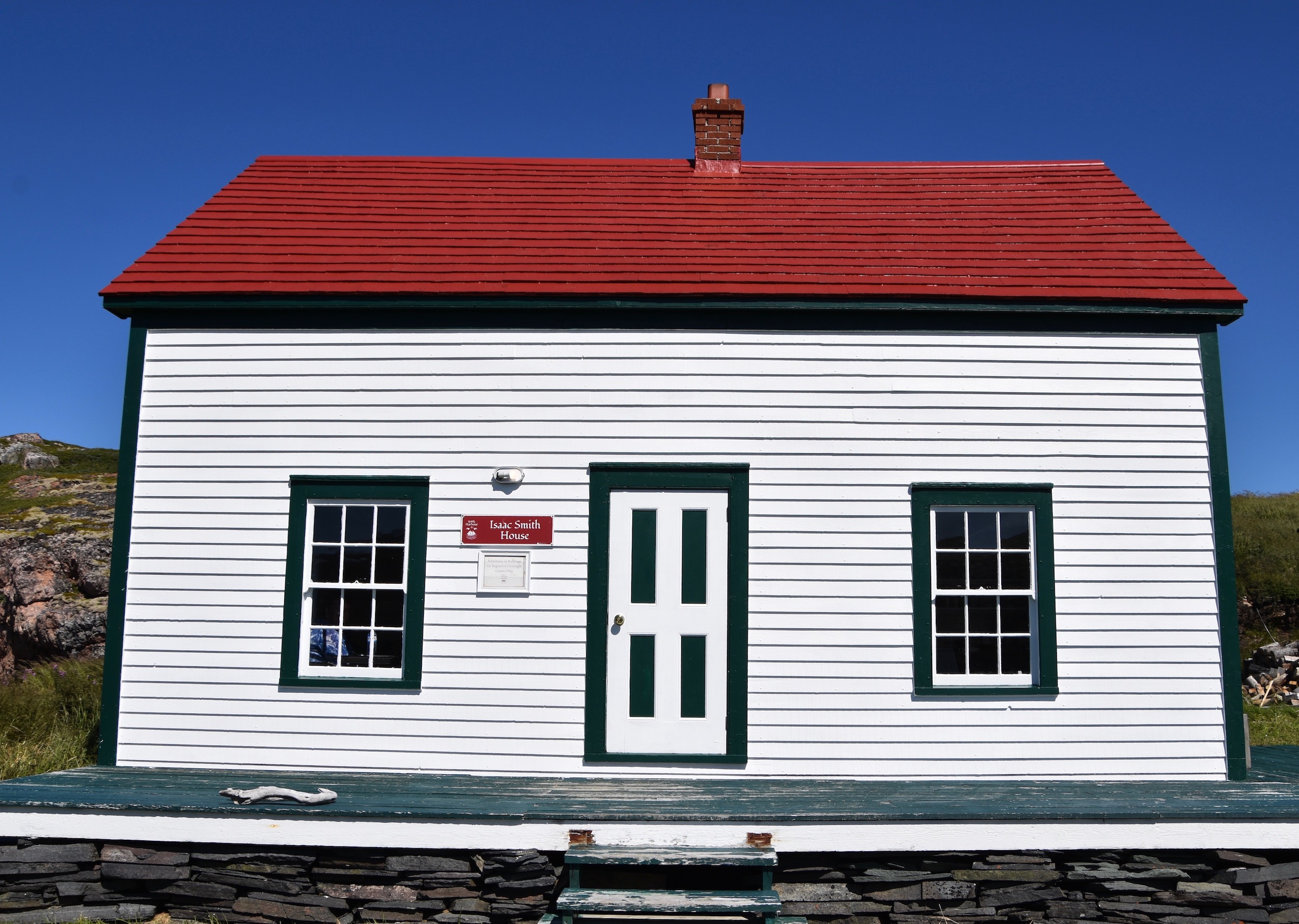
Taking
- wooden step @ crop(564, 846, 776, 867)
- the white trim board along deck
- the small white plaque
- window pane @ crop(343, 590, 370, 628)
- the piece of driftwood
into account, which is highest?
the small white plaque

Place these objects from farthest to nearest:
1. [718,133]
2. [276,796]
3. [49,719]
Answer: [718,133] → [49,719] → [276,796]

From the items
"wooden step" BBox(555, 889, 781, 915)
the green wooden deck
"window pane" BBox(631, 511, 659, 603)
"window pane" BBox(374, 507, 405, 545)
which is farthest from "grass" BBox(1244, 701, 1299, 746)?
"window pane" BBox(374, 507, 405, 545)

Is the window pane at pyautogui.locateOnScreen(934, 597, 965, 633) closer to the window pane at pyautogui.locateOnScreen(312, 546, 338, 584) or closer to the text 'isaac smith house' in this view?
the text 'isaac smith house'

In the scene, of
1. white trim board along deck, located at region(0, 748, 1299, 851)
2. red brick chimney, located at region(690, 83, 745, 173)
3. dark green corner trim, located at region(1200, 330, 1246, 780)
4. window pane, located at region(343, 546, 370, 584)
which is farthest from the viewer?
red brick chimney, located at region(690, 83, 745, 173)

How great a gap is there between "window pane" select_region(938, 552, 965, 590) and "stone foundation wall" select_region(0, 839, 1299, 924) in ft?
7.20

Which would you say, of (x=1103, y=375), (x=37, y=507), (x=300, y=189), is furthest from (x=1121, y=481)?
(x=37, y=507)

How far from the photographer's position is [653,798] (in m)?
6.68

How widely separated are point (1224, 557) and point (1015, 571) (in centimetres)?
162

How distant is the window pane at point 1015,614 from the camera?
772 cm

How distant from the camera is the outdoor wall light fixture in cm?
773

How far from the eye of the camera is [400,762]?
7539 mm

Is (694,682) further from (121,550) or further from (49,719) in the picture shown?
(49,719)

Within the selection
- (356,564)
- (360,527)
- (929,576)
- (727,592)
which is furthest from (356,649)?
(929,576)

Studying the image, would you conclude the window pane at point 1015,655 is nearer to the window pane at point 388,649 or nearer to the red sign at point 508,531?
the red sign at point 508,531
